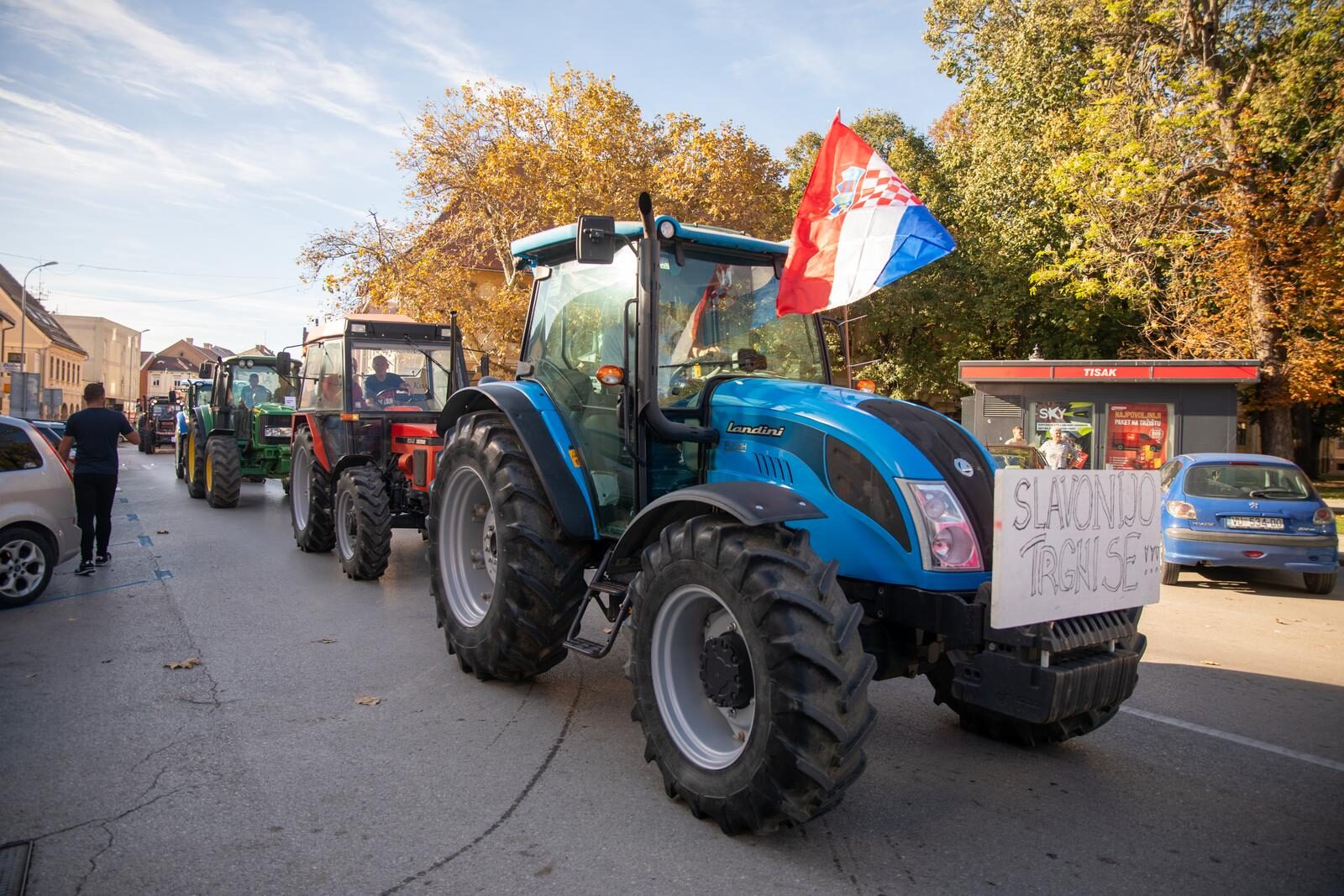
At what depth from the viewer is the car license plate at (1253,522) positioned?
1031 cm

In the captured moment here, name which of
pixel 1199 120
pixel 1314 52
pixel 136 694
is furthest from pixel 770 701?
pixel 1314 52

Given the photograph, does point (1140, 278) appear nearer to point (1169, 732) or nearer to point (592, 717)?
point (1169, 732)

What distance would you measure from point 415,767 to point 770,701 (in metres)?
1.92

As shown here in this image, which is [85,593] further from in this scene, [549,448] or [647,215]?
[647,215]

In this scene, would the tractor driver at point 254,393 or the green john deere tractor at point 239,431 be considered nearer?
the green john deere tractor at point 239,431

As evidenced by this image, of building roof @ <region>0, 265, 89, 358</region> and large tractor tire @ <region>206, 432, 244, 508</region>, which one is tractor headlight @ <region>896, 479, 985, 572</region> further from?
building roof @ <region>0, 265, 89, 358</region>

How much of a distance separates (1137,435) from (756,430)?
703 inches

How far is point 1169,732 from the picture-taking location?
5.18 metres

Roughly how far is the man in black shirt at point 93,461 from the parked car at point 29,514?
0.72 meters

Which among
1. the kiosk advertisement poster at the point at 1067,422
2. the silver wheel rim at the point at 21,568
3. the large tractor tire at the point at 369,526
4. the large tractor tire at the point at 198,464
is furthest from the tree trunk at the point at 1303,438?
the silver wheel rim at the point at 21,568

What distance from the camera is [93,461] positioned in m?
9.34

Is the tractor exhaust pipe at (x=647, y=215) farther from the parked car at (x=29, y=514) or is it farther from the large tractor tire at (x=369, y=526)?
the parked car at (x=29, y=514)

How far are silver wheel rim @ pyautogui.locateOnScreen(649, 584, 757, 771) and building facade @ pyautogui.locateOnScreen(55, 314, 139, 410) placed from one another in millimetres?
92687

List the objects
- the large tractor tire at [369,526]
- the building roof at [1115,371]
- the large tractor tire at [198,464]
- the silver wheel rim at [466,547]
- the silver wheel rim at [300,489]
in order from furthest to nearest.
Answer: the building roof at [1115,371] < the large tractor tire at [198,464] < the silver wheel rim at [300,489] < the large tractor tire at [369,526] < the silver wheel rim at [466,547]
